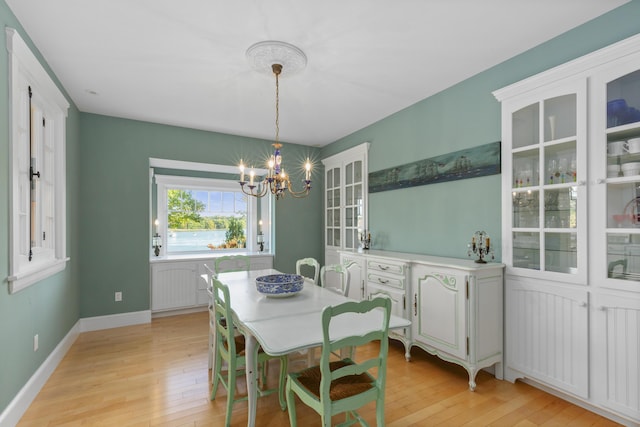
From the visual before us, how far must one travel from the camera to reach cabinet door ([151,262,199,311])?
427cm

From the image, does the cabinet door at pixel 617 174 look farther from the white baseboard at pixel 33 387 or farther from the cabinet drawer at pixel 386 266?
the white baseboard at pixel 33 387

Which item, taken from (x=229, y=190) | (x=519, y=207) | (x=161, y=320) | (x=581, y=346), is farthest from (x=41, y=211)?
(x=581, y=346)

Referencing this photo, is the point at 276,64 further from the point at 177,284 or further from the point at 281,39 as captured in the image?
the point at 177,284

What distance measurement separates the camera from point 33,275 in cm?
227

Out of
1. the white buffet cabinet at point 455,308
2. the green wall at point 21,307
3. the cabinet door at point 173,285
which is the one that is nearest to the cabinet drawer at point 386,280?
the white buffet cabinet at point 455,308

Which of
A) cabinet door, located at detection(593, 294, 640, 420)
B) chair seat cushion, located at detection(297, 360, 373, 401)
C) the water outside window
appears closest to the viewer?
chair seat cushion, located at detection(297, 360, 373, 401)

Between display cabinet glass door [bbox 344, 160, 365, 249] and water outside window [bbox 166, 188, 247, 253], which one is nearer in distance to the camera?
display cabinet glass door [bbox 344, 160, 365, 249]

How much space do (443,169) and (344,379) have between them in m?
2.33

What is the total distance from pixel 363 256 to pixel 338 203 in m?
A: 1.58

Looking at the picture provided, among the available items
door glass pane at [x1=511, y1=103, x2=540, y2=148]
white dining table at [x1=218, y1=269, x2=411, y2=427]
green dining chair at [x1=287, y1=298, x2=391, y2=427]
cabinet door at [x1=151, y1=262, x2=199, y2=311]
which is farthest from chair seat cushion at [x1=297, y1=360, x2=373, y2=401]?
cabinet door at [x1=151, y1=262, x2=199, y2=311]

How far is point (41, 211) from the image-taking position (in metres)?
2.81

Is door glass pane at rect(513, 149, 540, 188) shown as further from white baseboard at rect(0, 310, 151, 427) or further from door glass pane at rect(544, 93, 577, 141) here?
white baseboard at rect(0, 310, 151, 427)

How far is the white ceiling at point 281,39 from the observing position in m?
2.00

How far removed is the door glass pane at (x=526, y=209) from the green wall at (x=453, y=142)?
6.0 inches
